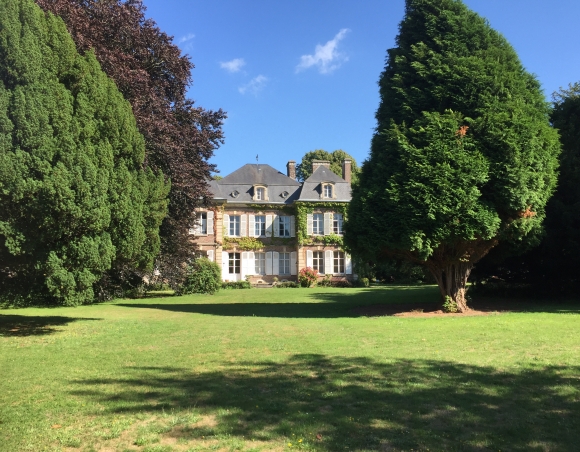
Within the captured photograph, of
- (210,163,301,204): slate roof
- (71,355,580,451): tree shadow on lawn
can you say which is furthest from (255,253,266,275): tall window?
(71,355,580,451): tree shadow on lawn

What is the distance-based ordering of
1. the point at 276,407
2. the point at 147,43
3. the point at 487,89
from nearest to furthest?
the point at 276,407 → the point at 487,89 → the point at 147,43

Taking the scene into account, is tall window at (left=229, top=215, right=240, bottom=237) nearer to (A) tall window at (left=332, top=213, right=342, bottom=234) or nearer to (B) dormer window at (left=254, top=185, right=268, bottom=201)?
(B) dormer window at (left=254, top=185, right=268, bottom=201)

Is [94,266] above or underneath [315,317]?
above

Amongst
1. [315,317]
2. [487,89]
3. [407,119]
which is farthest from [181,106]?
[487,89]

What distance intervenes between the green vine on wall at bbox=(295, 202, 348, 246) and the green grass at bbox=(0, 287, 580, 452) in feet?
76.9

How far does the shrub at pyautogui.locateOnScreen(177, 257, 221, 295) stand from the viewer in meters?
23.9

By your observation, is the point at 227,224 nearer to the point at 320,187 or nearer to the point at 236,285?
the point at 236,285

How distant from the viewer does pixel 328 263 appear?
33344mm

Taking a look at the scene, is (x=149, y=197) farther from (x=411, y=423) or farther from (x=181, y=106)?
(x=411, y=423)

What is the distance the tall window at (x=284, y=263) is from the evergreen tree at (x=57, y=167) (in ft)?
79.4

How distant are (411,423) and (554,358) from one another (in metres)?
3.69

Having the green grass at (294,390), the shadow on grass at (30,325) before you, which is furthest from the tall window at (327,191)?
the green grass at (294,390)

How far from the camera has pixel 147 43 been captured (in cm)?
1501

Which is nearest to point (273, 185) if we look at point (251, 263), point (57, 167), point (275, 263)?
point (275, 263)
